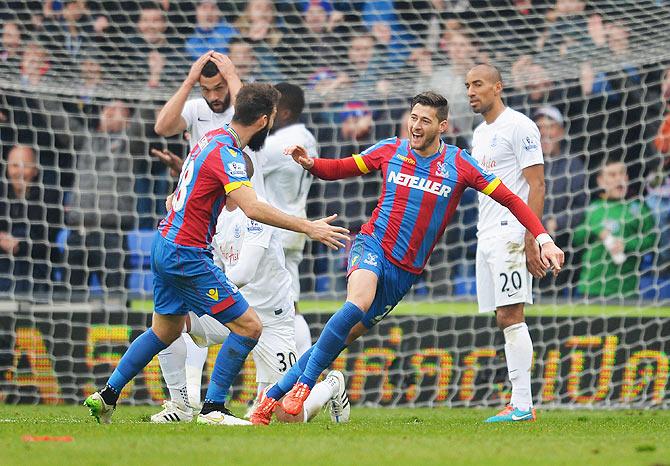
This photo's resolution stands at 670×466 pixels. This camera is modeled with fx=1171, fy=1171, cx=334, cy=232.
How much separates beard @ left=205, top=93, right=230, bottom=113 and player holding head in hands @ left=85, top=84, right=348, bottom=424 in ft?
4.01

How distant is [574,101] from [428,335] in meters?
2.94

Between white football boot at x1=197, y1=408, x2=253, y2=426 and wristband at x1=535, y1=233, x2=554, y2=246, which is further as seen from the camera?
wristband at x1=535, y1=233, x2=554, y2=246

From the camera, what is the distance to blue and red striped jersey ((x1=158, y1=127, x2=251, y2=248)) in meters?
6.24

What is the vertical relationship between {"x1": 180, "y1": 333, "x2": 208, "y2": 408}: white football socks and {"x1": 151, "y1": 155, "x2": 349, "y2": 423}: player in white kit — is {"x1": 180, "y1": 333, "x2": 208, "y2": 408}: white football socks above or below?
below

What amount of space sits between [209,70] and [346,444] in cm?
327

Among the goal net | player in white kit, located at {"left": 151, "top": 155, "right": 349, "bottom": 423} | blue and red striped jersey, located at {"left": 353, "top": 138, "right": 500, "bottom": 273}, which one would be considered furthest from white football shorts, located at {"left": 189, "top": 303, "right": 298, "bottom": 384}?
the goal net

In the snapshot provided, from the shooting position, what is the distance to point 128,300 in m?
10.2

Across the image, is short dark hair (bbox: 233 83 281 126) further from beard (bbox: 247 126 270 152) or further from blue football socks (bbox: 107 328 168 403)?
blue football socks (bbox: 107 328 168 403)

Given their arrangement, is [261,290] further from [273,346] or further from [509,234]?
[509,234]

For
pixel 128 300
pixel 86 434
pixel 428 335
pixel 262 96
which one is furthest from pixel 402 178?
pixel 128 300

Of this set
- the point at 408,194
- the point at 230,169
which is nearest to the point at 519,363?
the point at 408,194

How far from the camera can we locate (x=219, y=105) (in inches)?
305

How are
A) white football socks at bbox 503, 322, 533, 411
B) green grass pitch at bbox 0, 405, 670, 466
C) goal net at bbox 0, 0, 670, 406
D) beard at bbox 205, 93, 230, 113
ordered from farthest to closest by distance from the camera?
1. goal net at bbox 0, 0, 670, 406
2. beard at bbox 205, 93, 230, 113
3. white football socks at bbox 503, 322, 533, 411
4. green grass pitch at bbox 0, 405, 670, 466

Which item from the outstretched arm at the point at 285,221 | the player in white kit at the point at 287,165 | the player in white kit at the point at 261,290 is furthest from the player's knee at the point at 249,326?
the player in white kit at the point at 287,165
